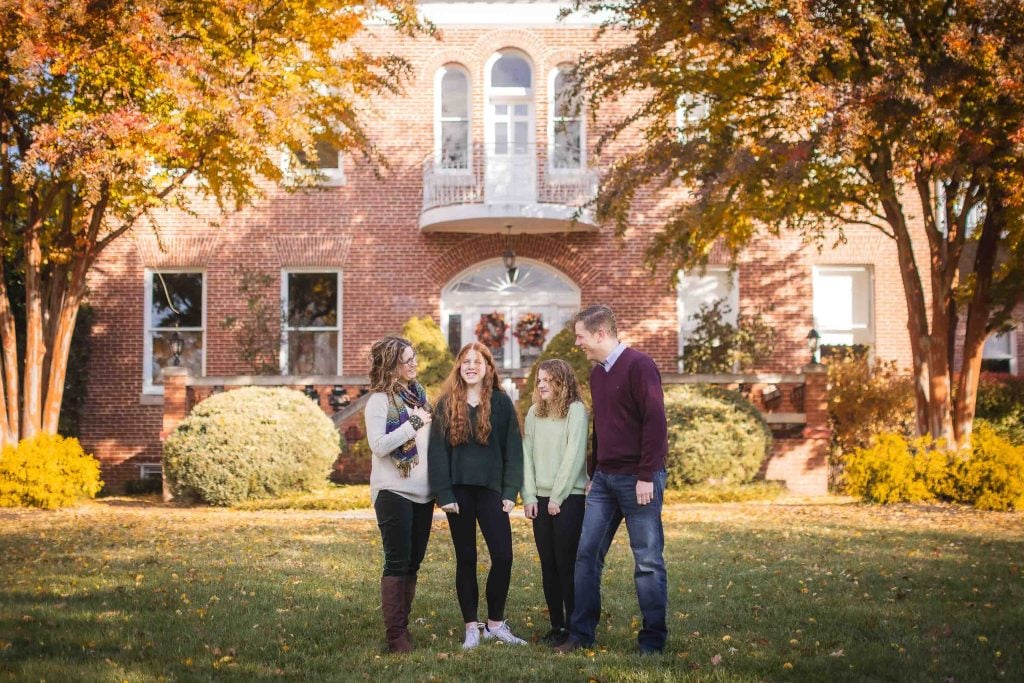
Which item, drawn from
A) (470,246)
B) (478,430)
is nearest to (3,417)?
(470,246)

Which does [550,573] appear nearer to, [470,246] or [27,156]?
[27,156]

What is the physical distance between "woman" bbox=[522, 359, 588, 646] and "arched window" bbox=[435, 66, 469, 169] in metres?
12.9

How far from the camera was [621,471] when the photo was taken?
17.6 feet

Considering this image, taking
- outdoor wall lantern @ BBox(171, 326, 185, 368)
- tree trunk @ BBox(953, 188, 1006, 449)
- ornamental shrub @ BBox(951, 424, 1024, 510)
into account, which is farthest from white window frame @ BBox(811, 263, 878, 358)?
outdoor wall lantern @ BBox(171, 326, 185, 368)

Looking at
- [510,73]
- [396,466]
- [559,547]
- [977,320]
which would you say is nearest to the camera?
[396,466]

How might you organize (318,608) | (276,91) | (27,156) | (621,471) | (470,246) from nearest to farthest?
(621,471)
(318,608)
(27,156)
(276,91)
(470,246)

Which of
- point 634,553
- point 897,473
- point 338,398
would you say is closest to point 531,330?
point 338,398

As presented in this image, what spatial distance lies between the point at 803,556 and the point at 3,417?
967 cm

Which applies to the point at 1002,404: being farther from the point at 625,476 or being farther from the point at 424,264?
the point at 625,476

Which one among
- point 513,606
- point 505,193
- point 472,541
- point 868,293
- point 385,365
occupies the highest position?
point 505,193

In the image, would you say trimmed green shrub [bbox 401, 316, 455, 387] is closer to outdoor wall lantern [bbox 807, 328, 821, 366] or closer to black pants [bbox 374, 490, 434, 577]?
outdoor wall lantern [bbox 807, 328, 821, 366]

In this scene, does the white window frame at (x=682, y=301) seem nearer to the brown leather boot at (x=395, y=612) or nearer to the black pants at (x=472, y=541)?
the black pants at (x=472, y=541)

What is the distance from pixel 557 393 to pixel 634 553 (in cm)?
93

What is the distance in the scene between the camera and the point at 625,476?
5.36 meters
